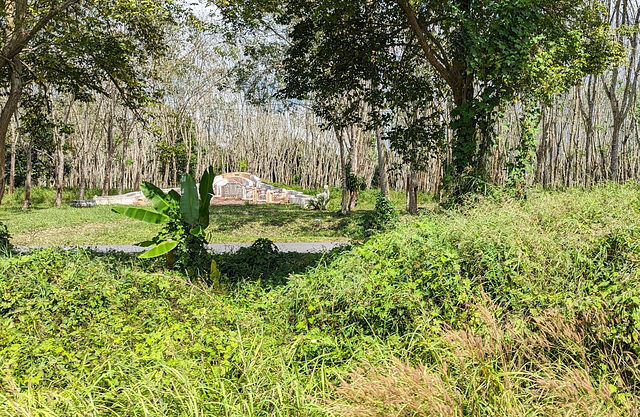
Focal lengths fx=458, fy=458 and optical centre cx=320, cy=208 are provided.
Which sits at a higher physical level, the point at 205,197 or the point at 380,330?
the point at 205,197

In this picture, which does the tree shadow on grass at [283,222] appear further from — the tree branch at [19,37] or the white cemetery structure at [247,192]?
the white cemetery structure at [247,192]

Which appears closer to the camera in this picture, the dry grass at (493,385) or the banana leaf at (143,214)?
the dry grass at (493,385)

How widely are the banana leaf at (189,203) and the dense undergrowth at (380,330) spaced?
1362 millimetres

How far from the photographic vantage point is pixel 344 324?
14.6 feet

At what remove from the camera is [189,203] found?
736 cm

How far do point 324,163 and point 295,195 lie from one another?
63.8 ft

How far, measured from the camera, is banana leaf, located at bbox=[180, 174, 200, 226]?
7352 mm

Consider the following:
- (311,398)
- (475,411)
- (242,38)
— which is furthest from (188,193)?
(242,38)

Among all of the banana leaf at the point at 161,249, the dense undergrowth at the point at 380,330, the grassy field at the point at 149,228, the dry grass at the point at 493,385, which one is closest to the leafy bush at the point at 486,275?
the dense undergrowth at the point at 380,330

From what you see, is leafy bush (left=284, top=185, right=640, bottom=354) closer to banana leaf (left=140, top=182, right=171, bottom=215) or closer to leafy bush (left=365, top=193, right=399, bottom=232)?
banana leaf (left=140, top=182, right=171, bottom=215)

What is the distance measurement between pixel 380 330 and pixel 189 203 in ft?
14.2

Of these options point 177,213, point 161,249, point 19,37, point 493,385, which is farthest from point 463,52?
point 19,37

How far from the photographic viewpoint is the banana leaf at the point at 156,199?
748 cm

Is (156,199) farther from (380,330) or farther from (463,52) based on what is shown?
(463,52)
